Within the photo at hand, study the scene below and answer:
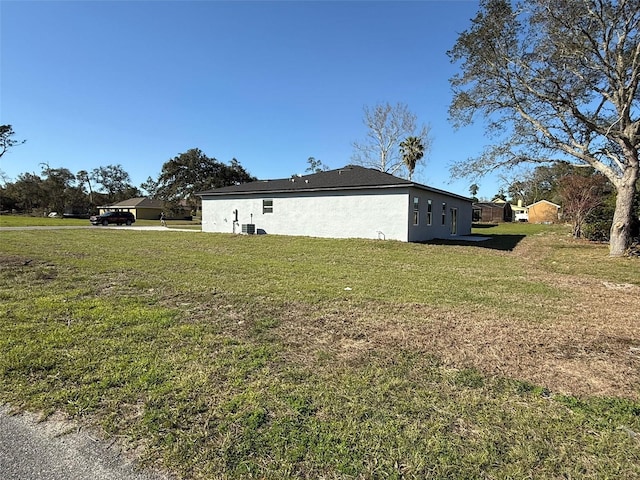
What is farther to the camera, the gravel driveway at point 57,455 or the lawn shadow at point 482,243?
the lawn shadow at point 482,243

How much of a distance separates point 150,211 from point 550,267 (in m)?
55.9

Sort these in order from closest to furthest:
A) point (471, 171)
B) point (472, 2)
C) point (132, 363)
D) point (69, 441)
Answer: point (69, 441) < point (132, 363) < point (472, 2) < point (471, 171)

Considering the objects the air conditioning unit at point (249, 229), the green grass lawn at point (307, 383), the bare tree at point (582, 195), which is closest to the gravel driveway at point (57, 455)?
the green grass lawn at point (307, 383)

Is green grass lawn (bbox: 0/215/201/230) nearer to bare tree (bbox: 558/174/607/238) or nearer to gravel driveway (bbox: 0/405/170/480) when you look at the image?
bare tree (bbox: 558/174/607/238)

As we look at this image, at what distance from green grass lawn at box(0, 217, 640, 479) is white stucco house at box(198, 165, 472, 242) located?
9476mm

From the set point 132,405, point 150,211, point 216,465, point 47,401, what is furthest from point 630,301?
point 150,211

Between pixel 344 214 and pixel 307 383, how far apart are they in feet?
47.4

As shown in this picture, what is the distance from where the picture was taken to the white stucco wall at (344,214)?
15.5m

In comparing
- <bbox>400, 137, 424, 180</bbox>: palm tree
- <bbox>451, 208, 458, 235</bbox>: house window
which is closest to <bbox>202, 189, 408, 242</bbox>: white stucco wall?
<bbox>451, 208, 458, 235</bbox>: house window

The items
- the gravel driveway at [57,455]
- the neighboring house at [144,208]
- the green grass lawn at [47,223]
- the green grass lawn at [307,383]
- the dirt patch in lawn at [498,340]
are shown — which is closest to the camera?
the gravel driveway at [57,455]

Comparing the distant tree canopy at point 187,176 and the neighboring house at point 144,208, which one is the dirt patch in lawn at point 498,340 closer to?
the distant tree canopy at point 187,176

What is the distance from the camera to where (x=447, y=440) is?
2.17m

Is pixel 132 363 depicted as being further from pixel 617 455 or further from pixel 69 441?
pixel 617 455

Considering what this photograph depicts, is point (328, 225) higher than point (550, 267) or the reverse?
higher
